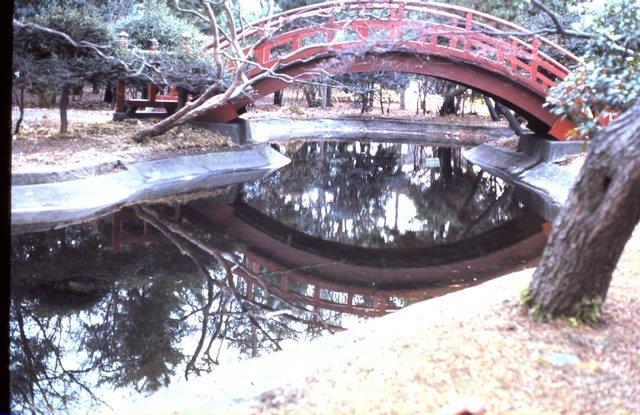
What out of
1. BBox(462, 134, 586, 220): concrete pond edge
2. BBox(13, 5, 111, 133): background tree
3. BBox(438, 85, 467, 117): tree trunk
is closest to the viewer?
BBox(13, 5, 111, 133): background tree

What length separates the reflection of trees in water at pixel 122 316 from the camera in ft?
21.1

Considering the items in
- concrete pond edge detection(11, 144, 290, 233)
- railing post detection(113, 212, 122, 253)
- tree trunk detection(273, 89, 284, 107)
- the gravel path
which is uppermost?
tree trunk detection(273, 89, 284, 107)

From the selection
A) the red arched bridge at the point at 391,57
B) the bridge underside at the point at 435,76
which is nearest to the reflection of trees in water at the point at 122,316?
the red arched bridge at the point at 391,57

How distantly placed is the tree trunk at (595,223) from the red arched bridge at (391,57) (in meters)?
12.7

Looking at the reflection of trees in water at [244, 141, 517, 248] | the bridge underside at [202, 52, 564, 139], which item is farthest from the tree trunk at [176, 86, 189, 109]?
the reflection of trees in water at [244, 141, 517, 248]

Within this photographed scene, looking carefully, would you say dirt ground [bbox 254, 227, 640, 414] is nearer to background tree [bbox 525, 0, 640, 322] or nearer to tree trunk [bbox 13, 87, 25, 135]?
background tree [bbox 525, 0, 640, 322]

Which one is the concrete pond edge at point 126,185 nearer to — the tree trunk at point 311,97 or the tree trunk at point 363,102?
the tree trunk at point 363,102

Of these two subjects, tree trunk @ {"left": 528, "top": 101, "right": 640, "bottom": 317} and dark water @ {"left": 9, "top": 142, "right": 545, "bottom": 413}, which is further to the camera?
dark water @ {"left": 9, "top": 142, "right": 545, "bottom": 413}

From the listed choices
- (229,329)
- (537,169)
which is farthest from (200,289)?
(537,169)

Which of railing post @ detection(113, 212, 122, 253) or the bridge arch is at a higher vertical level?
the bridge arch

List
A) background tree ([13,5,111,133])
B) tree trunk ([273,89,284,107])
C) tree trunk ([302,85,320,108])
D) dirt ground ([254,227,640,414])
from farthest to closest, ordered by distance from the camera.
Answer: tree trunk ([302,85,320,108]) → tree trunk ([273,89,284,107]) → background tree ([13,5,111,133]) → dirt ground ([254,227,640,414])

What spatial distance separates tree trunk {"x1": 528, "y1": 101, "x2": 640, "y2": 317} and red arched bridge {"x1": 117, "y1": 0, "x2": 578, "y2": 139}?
41.7 feet

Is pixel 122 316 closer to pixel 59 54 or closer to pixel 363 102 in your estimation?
pixel 59 54

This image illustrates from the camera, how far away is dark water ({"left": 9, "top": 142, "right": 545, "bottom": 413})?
22.5 feet
